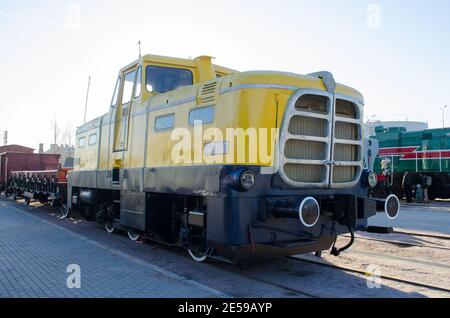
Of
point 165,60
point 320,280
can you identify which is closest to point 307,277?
point 320,280

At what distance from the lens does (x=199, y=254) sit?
260 inches

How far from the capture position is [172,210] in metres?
7.12

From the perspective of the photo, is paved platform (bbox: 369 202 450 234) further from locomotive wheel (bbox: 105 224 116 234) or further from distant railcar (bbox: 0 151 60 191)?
distant railcar (bbox: 0 151 60 191)

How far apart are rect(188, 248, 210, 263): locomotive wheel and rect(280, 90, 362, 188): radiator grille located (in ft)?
5.91

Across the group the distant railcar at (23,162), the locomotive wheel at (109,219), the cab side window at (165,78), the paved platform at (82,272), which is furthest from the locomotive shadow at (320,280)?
the distant railcar at (23,162)

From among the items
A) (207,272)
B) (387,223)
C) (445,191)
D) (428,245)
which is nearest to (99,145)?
(207,272)

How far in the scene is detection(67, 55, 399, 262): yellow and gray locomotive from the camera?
529 centimetres

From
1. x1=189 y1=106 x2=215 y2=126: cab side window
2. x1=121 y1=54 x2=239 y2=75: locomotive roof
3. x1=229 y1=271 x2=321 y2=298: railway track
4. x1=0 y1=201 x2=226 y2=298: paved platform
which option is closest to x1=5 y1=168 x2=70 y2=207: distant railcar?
x1=0 y1=201 x2=226 y2=298: paved platform

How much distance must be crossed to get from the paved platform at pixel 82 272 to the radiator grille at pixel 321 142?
1942 millimetres

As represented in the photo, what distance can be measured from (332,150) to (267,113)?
120cm

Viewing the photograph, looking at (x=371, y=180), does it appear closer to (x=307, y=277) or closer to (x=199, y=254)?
(x=307, y=277)
